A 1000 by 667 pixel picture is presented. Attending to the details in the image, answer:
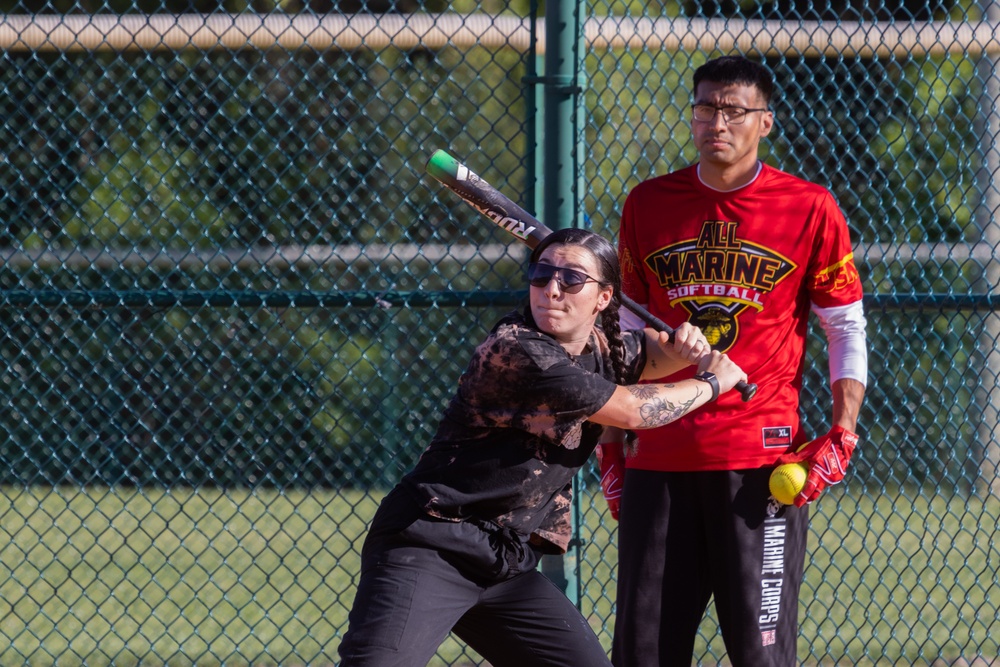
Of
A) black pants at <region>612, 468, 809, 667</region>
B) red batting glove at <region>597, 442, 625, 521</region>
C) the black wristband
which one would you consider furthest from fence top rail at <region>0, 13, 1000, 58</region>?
black pants at <region>612, 468, 809, 667</region>

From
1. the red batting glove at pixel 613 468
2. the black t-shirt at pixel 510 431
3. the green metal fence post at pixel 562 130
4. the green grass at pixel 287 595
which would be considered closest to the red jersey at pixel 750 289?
the red batting glove at pixel 613 468

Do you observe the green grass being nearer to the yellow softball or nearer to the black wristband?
the yellow softball

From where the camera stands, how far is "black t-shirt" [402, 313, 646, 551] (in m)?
2.69

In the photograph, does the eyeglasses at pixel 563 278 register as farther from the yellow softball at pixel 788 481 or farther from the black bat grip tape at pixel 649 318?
the yellow softball at pixel 788 481

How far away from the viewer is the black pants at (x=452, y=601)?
8.68 feet

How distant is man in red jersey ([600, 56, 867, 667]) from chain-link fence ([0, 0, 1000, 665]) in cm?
72

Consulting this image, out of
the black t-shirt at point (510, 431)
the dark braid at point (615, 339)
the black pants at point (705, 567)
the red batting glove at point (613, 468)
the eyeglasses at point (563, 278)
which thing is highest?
the eyeglasses at point (563, 278)

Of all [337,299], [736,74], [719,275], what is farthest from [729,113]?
[337,299]

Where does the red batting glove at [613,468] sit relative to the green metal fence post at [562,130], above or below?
below

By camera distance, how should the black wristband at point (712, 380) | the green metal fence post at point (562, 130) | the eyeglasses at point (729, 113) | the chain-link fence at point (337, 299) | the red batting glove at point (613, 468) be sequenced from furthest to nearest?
1. the chain-link fence at point (337, 299)
2. the green metal fence post at point (562, 130)
3. the red batting glove at point (613, 468)
4. the eyeglasses at point (729, 113)
5. the black wristband at point (712, 380)

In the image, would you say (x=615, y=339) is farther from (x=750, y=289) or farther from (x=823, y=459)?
(x=823, y=459)

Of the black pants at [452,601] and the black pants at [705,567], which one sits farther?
the black pants at [705,567]

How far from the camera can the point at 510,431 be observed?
109 inches

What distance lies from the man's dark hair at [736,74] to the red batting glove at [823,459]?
94 centimetres
